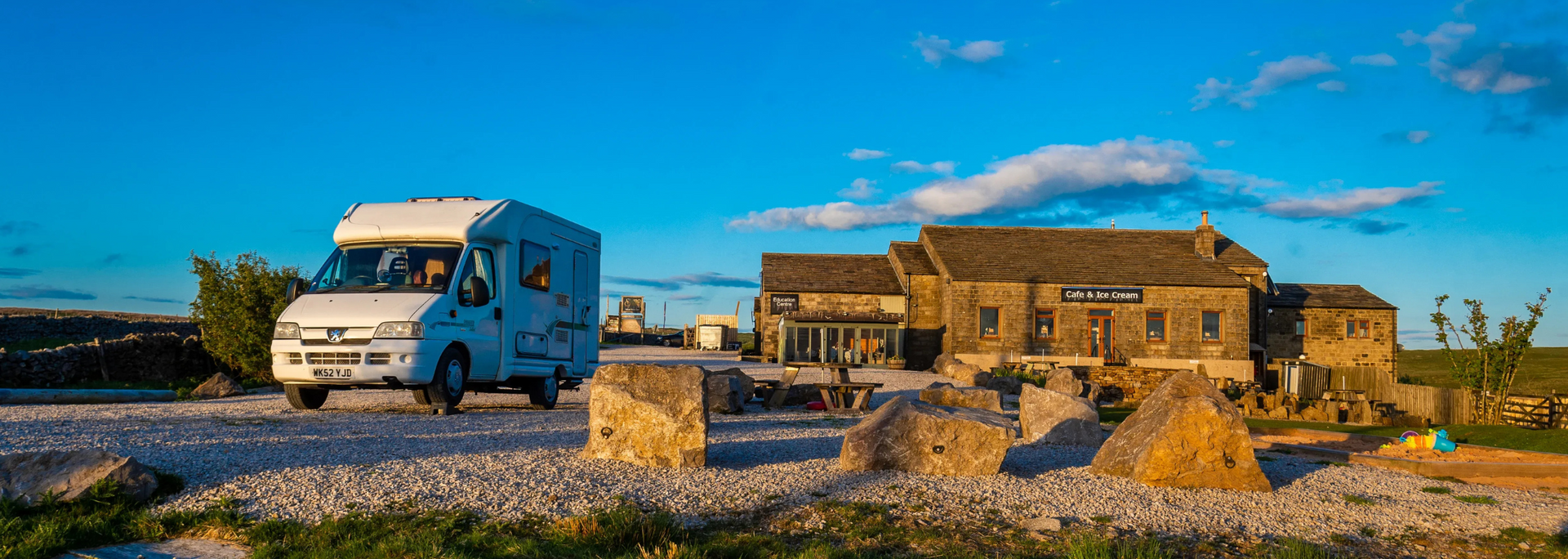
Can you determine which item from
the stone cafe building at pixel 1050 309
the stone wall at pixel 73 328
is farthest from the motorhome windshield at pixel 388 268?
the stone cafe building at pixel 1050 309

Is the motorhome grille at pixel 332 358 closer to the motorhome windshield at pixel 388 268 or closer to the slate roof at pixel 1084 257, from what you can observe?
the motorhome windshield at pixel 388 268

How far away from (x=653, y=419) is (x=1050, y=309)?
98.0ft

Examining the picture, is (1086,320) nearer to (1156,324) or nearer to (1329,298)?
(1156,324)

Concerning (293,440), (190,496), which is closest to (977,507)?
(190,496)

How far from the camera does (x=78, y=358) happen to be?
17.2 meters

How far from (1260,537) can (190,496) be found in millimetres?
6821

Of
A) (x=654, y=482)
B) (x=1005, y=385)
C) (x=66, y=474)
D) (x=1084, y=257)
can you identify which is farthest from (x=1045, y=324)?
(x=66, y=474)

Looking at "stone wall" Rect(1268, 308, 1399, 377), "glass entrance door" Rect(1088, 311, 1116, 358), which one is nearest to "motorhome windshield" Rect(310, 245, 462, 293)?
"glass entrance door" Rect(1088, 311, 1116, 358)

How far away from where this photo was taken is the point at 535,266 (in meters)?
12.8

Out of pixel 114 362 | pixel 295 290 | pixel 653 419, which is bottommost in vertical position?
pixel 114 362

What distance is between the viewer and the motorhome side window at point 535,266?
41.0 feet

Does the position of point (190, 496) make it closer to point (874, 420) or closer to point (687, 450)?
point (687, 450)

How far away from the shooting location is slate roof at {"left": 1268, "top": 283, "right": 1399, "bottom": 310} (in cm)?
3944

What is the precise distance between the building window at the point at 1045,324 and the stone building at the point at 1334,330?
11.3 meters
